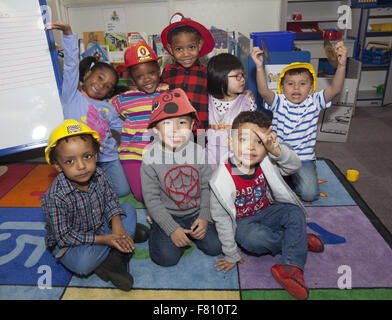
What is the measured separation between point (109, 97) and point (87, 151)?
2.81 feet

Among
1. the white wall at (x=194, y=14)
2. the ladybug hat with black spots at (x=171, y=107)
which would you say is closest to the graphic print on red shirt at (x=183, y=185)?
the ladybug hat with black spots at (x=171, y=107)

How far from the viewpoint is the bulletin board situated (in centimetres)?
196

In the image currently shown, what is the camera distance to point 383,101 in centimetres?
387

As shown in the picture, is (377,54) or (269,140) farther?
(377,54)

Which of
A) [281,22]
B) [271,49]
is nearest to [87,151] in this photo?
[271,49]

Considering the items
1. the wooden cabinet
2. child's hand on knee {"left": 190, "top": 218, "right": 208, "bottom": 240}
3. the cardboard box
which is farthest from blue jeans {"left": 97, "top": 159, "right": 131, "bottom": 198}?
the wooden cabinet

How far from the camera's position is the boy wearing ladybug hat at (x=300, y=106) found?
6.15 ft

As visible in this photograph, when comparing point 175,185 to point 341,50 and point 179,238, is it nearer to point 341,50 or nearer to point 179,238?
point 179,238

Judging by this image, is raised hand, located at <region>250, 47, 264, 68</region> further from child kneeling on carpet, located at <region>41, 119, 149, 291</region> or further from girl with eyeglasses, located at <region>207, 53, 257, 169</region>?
child kneeling on carpet, located at <region>41, 119, 149, 291</region>

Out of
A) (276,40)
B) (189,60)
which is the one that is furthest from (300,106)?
(189,60)

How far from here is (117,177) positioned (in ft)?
7.12

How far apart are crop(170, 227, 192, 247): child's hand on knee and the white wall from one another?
2.64m

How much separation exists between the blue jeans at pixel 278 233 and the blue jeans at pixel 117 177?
958mm

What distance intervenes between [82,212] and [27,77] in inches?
46.8
